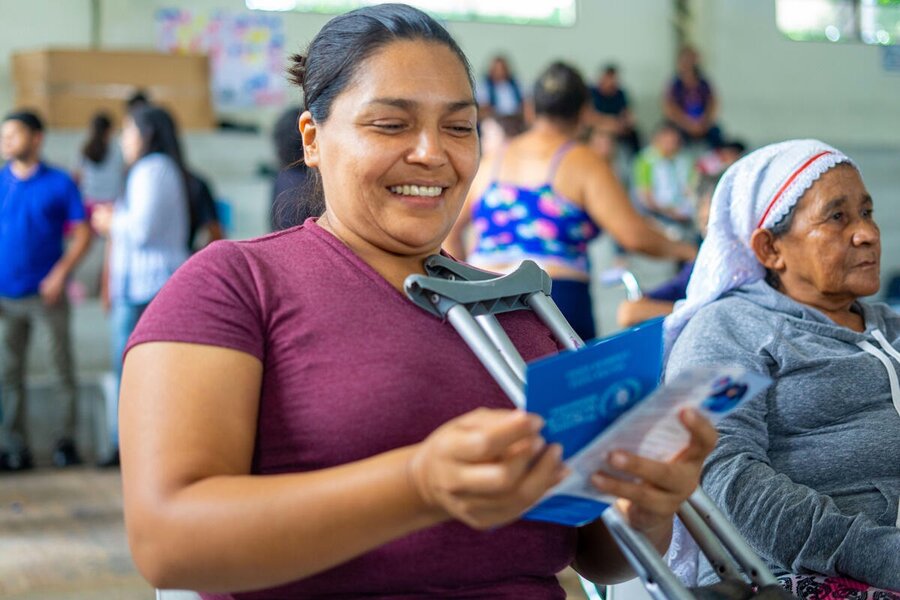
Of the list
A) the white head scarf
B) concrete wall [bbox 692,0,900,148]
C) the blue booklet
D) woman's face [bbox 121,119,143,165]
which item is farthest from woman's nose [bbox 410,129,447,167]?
concrete wall [bbox 692,0,900,148]

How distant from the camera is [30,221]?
19.4ft

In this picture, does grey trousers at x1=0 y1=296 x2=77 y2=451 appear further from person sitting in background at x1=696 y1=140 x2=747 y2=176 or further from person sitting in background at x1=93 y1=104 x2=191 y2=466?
person sitting in background at x1=696 y1=140 x2=747 y2=176

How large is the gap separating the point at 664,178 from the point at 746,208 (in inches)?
329

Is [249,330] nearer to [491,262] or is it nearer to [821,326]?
[821,326]

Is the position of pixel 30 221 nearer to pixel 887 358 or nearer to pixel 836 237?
pixel 836 237

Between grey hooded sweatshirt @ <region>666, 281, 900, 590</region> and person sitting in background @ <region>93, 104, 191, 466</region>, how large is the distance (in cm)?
355

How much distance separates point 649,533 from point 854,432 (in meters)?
0.69

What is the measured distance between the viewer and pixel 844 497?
6.30ft

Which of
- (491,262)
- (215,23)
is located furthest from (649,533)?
(215,23)

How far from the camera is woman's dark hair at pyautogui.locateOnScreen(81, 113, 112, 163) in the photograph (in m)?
7.97

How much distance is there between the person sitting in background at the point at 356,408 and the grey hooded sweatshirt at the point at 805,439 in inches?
13.3

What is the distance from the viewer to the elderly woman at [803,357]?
1812 mm

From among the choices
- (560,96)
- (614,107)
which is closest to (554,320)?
(560,96)

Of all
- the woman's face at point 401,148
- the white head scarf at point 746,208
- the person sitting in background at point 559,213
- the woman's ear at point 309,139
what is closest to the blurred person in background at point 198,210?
the person sitting in background at point 559,213
